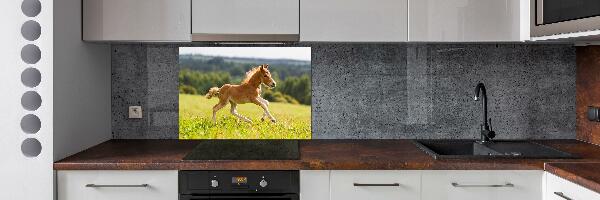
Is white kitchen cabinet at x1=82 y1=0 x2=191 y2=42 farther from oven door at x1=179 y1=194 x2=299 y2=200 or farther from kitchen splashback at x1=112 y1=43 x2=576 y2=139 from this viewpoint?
oven door at x1=179 y1=194 x2=299 y2=200

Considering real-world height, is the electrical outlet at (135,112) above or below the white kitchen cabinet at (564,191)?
above

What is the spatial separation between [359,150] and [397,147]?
0.70 ft

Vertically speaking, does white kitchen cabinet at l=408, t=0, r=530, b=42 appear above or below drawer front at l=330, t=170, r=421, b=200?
above

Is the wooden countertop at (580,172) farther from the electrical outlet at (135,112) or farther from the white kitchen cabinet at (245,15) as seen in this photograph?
the electrical outlet at (135,112)

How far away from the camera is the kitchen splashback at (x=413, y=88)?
3.29 m

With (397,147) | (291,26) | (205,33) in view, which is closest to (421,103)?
(397,147)

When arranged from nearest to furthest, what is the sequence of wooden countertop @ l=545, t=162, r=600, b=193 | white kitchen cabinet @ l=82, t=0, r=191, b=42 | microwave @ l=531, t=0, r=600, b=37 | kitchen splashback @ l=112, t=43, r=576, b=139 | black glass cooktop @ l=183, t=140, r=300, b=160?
wooden countertop @ l=545, t=162, r=600, b=193
microwave @ l=531, t=0, r=600, b=37
black glass cooktop @ l=183, t=140, r=300, b=160
white kitchen cabinet @ l=82, t=0, r=191, b=42
kitchen splashback @ l=112, t=43, r=576, b=139

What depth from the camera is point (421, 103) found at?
331 centimetres

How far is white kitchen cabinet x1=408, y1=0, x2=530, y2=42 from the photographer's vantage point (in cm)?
288
